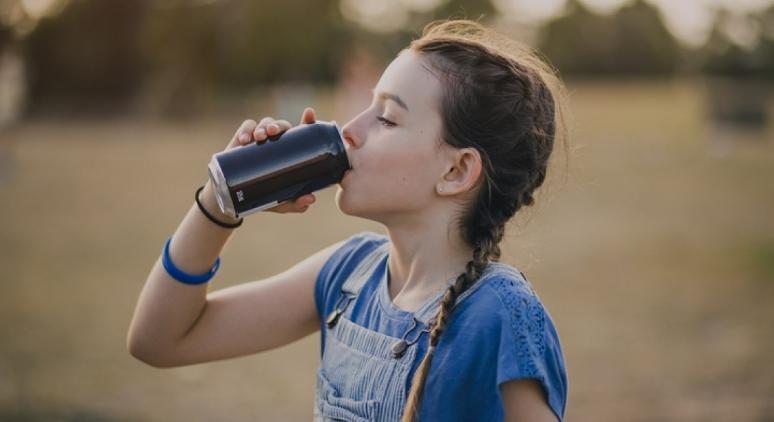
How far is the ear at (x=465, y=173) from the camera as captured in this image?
2.09 m

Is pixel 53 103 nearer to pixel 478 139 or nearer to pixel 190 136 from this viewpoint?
pixel 190 136

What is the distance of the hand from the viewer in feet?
6.80

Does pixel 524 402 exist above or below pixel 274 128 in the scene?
below

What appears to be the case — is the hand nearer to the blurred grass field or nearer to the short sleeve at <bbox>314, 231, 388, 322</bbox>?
the short sleeve at <bbox>314, 231, 388, 322</bbox>

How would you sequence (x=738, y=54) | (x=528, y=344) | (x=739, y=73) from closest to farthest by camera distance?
(x=528, y=344) → (x=738, y=54) → (x=739, y=73)

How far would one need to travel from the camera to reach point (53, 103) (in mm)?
31250

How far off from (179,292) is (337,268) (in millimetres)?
421

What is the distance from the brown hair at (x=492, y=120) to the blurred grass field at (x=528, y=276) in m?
0.23

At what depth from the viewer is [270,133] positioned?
207 centimetres

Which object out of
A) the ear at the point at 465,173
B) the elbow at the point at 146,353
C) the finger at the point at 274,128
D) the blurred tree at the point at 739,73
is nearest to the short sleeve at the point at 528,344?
the ear at the point at 465,173

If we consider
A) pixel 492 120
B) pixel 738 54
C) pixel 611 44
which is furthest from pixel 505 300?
pixel 611 44

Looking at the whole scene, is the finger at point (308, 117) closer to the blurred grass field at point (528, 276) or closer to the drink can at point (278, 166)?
the drink can at point (278, 166)

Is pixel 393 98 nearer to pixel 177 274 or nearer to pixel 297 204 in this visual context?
pixel 297 204

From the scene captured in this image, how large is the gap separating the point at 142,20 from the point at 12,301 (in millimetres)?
26779
